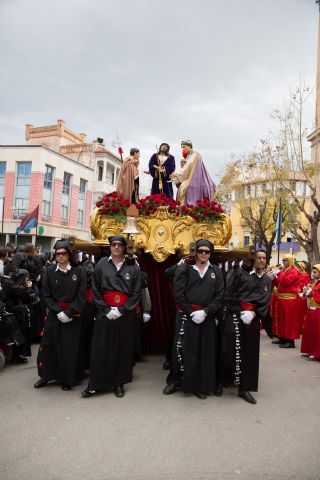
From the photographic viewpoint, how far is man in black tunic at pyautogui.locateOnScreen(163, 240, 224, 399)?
4.79m

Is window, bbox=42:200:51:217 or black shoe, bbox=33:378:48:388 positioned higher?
window, bbox=42:200:51:217

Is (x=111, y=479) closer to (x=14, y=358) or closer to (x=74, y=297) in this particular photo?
(x=74, y=297)

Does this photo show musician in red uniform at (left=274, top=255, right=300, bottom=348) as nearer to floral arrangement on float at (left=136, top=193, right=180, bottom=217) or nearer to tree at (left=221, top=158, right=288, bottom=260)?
floral arrangement on float at (left=136, top=193, right=180, bottom=217)

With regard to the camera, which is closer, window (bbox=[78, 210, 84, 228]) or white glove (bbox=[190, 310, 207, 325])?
white glove (bbox=[190, 310, 207, 325])

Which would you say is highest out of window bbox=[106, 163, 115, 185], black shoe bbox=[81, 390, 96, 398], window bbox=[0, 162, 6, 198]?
window bbox=[106, 163, 115, 185]

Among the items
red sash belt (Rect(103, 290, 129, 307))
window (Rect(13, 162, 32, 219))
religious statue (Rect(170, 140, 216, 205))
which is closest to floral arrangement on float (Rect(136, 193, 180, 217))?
religious statue (Rect(170, 140, 216, 205))

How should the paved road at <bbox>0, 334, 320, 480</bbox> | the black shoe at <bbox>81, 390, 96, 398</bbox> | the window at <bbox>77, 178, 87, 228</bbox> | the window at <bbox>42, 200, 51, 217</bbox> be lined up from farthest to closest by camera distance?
the window at <bbox>77, 178, 87, 228</bbox> → the window at <bbox>42, 200, 51, 217</bbox> → the black shoe at <bbox>81, 390, 96, 398</bbox> → the paved road at <bbox>0, 334, 320, 480</bbox>

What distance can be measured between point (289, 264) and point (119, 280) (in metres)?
4.81

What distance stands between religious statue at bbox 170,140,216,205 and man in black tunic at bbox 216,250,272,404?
1588 millimetres

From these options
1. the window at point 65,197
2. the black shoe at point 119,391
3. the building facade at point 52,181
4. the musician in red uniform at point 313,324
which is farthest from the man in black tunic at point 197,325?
the window at point 65,197

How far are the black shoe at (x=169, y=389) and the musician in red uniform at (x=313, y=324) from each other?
10.8 ft

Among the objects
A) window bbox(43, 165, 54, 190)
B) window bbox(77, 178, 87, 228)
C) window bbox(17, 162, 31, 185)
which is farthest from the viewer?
window bbox(77, 178, 87, 228)

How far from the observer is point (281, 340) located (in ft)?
28.0

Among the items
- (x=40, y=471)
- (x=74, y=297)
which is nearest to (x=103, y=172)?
(x=74, y=297)
